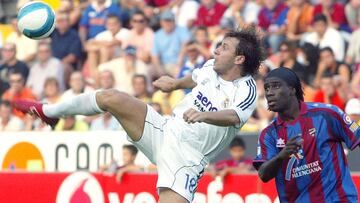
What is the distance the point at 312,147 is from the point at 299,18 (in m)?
7.80

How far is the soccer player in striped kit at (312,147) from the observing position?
7.82 metres

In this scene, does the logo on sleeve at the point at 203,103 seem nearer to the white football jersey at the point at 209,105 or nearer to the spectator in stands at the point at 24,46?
the white football jersey at the point at 209,105

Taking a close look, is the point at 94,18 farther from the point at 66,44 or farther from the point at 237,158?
the point at 237,158

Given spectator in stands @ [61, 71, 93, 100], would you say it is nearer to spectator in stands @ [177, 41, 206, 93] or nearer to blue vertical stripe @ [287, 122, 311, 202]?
spectator in stands @ [177, 41, 206, 93]

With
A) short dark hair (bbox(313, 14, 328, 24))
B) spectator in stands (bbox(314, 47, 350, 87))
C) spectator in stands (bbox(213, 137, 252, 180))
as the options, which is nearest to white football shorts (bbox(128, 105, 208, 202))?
spectator in stands (bbox(213, 137, 252, 180))

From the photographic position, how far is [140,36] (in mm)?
16547

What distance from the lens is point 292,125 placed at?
7.89 meters

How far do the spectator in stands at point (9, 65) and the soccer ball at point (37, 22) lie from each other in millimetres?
7186

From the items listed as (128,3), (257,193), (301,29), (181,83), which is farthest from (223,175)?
(128,3)

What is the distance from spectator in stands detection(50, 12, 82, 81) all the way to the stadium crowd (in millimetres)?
15

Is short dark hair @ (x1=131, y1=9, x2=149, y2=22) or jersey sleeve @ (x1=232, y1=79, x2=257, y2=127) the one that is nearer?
jersey sleeve @ (x1=232, y1=79, x2=257, y2=127)

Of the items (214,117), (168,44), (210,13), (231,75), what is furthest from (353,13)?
(214,117)

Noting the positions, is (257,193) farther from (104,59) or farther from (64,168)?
(104,59)

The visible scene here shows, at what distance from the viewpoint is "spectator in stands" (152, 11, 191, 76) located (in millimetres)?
16078
